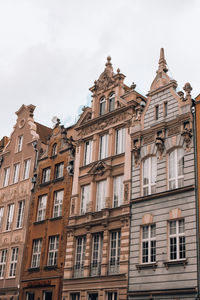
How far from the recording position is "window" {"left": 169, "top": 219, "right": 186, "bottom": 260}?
2388 centimetres

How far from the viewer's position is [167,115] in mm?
28031

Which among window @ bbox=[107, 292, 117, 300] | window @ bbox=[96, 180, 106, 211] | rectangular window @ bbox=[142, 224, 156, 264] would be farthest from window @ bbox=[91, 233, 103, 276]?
rectangular window @ bbox=[142, 224, 156, 264]

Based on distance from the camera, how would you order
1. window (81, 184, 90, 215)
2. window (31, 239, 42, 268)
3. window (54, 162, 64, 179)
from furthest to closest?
window (54, 162, 64, 179)
window (31, 239, 42, 268)
window (81, 184, 90, 215)

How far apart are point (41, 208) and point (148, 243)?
1227 cm

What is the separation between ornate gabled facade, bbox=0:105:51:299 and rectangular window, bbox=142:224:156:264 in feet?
Answer: 41.7

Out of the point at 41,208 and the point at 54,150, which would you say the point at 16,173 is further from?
the point at 41,208

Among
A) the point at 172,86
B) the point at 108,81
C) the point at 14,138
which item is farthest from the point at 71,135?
the point at 172,86

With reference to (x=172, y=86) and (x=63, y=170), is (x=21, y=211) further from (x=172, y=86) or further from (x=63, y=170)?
(x=172, y=86)

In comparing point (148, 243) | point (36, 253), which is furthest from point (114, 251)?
point (36, 253)

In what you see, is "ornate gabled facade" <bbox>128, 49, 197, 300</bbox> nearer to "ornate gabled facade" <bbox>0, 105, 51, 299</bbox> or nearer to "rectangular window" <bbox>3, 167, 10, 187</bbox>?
"ornate gabled facade" <bbox>0, 105, 51, 299</bbox>

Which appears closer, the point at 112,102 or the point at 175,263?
the point at 175,263

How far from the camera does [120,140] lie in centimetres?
3109

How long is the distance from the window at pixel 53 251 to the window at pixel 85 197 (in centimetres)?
312

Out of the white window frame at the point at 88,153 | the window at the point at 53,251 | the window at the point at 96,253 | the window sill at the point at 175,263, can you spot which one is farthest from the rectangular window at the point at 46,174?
the window sill at the point at 175,263
